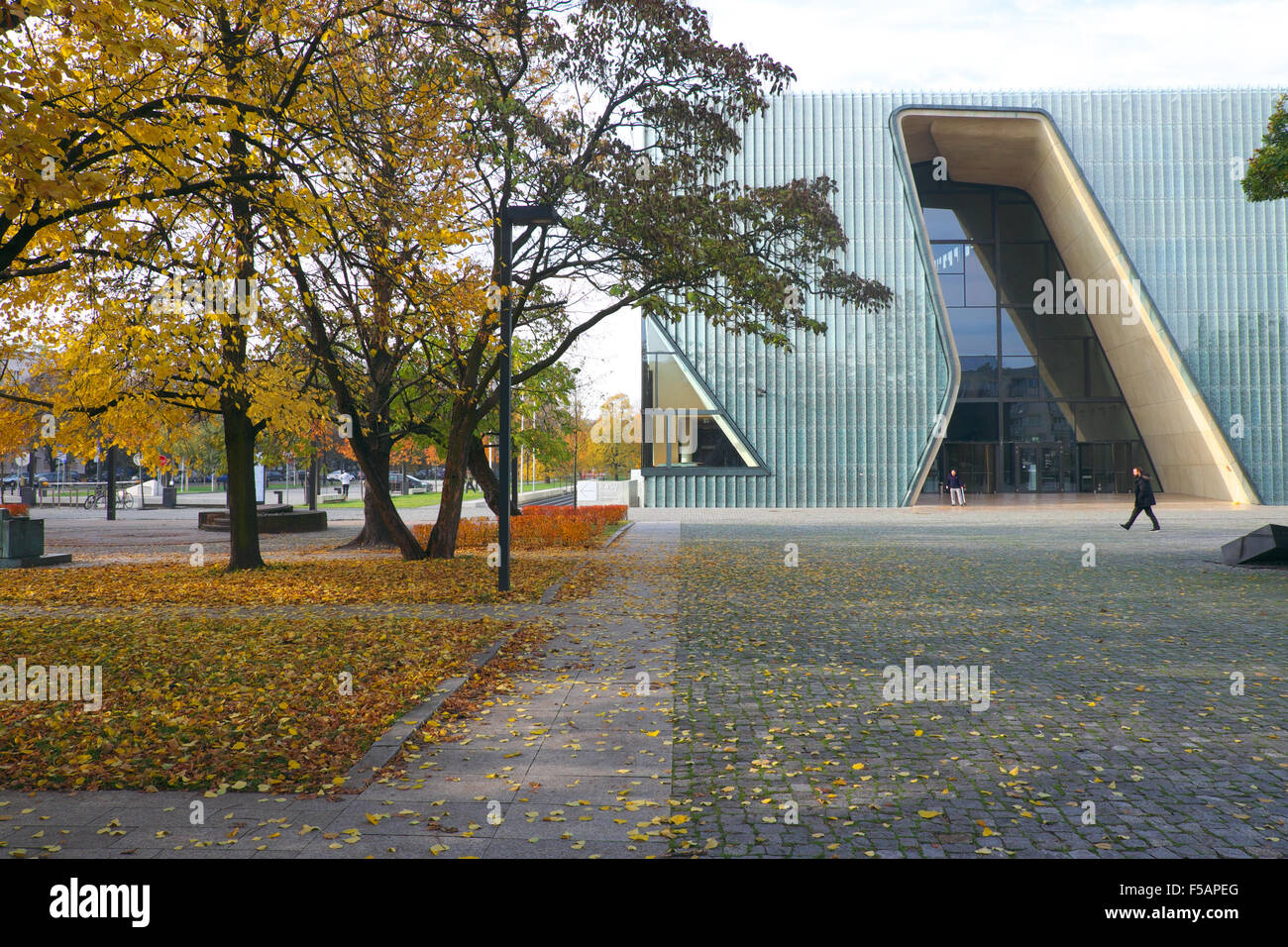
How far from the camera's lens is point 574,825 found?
173 inches

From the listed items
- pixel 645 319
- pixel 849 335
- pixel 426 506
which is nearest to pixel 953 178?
pixel 849 335

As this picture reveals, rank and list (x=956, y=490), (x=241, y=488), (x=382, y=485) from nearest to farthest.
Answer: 1. (x=241, y=488)
2. (x=382, y=485)
3. (x=956, y=490)

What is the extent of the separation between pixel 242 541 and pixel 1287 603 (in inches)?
609

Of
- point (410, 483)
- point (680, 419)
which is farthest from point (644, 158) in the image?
point (410, 483)

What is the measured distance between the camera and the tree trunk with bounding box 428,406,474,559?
55.0ft

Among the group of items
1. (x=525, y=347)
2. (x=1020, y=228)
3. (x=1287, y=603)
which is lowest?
(x=1287, y=603)

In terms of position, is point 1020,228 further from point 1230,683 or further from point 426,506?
point 1230,683

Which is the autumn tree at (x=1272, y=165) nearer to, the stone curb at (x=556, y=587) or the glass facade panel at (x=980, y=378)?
the stone curb at (x=556, y=587)

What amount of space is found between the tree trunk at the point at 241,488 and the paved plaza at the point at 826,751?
20.6 feet

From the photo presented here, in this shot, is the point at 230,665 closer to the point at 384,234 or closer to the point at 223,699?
the point at 223,699

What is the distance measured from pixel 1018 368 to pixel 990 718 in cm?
4350

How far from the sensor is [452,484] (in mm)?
17031

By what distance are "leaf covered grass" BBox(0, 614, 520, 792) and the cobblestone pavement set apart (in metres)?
2.16

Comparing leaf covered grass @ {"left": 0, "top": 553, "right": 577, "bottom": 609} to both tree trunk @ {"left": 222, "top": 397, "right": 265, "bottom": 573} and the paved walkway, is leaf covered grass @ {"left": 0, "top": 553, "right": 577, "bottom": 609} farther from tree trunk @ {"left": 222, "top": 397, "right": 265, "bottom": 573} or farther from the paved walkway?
the paved walkway
